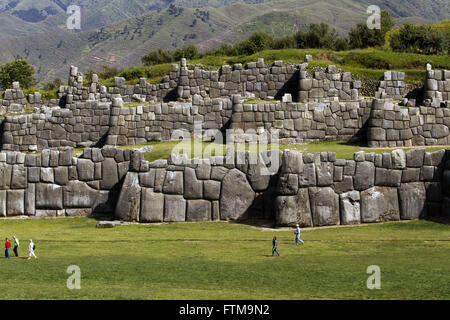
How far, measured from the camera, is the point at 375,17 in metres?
51.8

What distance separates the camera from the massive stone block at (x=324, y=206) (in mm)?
20766

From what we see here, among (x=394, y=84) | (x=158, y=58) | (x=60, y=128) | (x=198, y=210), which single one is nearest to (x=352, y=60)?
(x=394, y=84)

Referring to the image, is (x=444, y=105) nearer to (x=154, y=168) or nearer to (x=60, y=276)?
(x=154, y=168)

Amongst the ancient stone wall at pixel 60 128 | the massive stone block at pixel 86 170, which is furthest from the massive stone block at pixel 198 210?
the ancient stone wall at pixel 60 128

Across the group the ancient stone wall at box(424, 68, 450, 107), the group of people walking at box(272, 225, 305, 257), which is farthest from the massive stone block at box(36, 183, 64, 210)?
Result: the ancient stone wall at box(424, 68, 450, 107)

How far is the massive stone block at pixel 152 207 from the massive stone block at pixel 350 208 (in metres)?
5.82

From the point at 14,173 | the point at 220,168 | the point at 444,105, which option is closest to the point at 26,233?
the point at 14,173

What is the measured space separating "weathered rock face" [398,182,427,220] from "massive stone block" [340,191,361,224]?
54.4 inches

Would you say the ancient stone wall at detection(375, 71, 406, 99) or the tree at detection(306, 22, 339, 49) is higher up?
the tree at detection(306, 22, 339, 49)

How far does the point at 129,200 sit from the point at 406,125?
1203 centimetres

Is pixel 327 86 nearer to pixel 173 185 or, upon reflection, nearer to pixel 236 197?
pixel 236 197

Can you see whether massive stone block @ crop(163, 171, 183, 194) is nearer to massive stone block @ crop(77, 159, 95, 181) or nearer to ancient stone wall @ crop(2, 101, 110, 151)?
massive stone block @ crop(77, 159, 95, 181)

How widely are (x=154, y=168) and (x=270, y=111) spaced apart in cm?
850

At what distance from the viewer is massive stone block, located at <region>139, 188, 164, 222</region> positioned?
2200 centimetres
